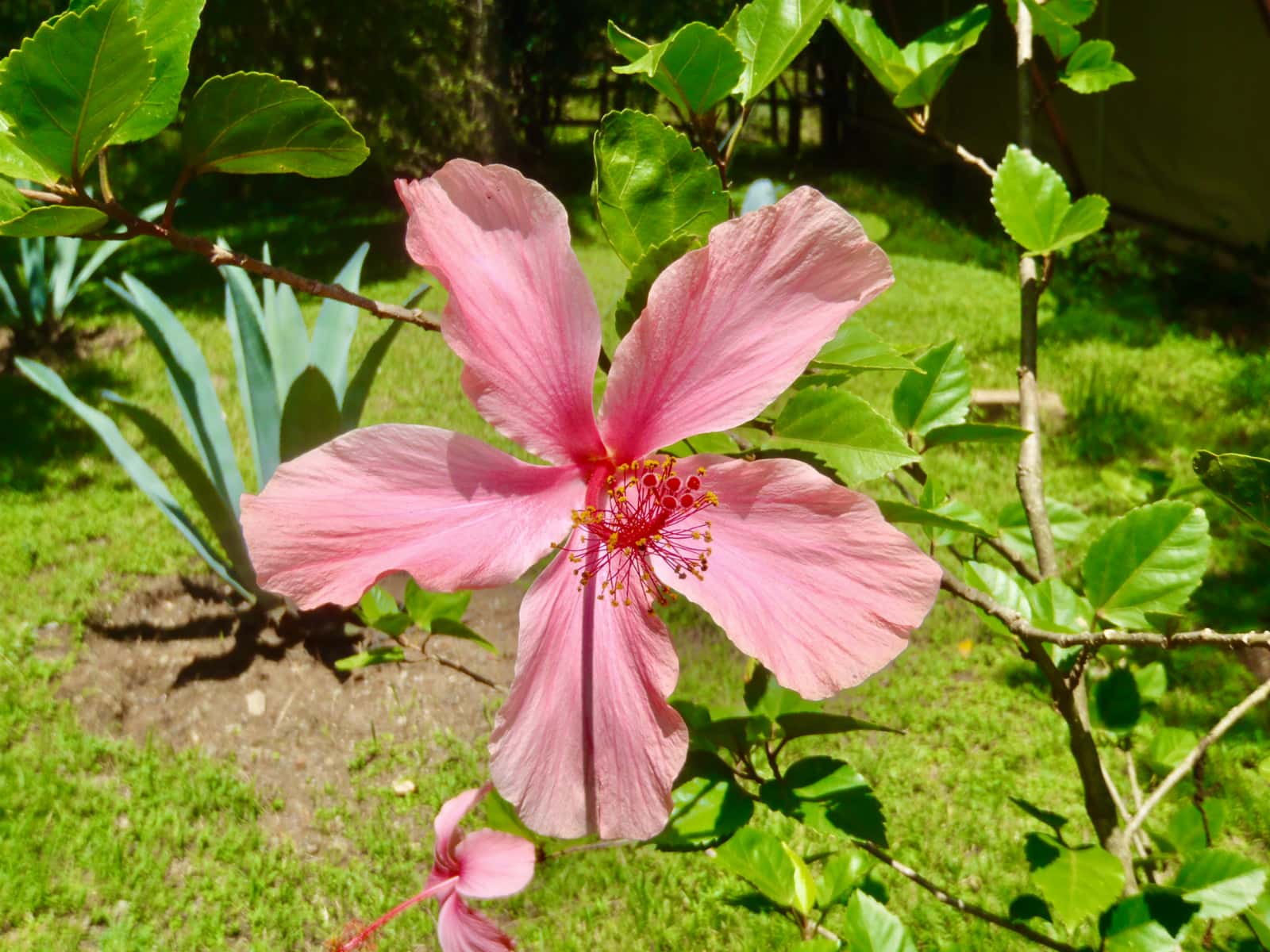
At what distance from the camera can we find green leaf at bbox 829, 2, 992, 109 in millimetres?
952

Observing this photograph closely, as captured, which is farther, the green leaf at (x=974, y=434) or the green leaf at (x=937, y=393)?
the green leaf at (x=937, y=393)

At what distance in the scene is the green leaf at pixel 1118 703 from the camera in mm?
1152

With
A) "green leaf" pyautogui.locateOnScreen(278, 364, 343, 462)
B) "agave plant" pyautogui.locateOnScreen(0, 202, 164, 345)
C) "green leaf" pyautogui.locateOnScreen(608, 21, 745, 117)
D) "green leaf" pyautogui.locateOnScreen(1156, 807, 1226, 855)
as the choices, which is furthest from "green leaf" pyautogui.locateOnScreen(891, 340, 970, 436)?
"agave plant" pyautogui.locateOnScreen(0, 202, 164, 345)

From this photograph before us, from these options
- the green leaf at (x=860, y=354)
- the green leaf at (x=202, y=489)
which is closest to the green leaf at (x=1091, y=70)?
the green leaf at (x=860, y=354)

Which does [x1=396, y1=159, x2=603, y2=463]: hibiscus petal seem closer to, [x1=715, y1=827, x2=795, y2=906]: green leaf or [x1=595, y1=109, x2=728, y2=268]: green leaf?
[x1=595, y1=109, x2=728, y2=268]: green leaf

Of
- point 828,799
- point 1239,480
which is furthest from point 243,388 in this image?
point 1239,480

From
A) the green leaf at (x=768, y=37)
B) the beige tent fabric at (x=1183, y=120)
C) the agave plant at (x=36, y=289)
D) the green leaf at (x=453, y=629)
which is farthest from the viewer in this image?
the beige tent fabric at (x=1183, y=120)

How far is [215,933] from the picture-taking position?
2.17 m

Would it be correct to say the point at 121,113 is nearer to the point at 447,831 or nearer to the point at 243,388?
the point at 447,831

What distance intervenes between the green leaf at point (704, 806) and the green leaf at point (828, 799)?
31 mm

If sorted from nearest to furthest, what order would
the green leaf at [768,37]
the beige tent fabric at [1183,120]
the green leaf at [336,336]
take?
1. the green leaf at [768,37]
2. the green leaf at [336,336]
3. the beige tent fabric at [1183,120]

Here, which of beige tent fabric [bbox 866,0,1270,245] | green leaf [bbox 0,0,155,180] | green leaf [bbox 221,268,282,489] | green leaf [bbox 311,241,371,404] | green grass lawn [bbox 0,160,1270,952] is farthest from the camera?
beige tent fabric [bbox 866,0,1270,245]

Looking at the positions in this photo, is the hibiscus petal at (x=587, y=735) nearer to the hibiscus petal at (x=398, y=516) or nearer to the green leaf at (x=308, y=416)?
the hibiscus petal at (x=398, y=516)

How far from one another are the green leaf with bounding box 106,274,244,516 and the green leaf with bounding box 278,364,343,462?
43 cm
